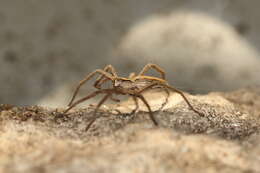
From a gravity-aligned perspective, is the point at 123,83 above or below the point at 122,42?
below

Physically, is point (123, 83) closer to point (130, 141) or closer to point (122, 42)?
point (130, 141)

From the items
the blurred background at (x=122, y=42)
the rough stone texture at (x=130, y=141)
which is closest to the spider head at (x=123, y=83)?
the rough stone texture at (x=130, y=141)

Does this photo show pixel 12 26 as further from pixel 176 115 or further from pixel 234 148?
pixel 234 148

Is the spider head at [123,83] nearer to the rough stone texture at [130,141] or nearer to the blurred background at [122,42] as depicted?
the rough stone texture at [130,141]

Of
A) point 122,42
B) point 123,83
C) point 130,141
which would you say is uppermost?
point 122,42

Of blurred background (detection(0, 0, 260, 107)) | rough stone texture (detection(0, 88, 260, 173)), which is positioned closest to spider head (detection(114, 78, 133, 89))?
rough stone texture (detection(0, 88, 260, 173))

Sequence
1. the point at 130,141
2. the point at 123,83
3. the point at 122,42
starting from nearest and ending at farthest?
the point at 130,141
the point at 123,83
the point at 122,42

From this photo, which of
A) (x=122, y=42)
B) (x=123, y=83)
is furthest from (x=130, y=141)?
(x=122, y=42)
